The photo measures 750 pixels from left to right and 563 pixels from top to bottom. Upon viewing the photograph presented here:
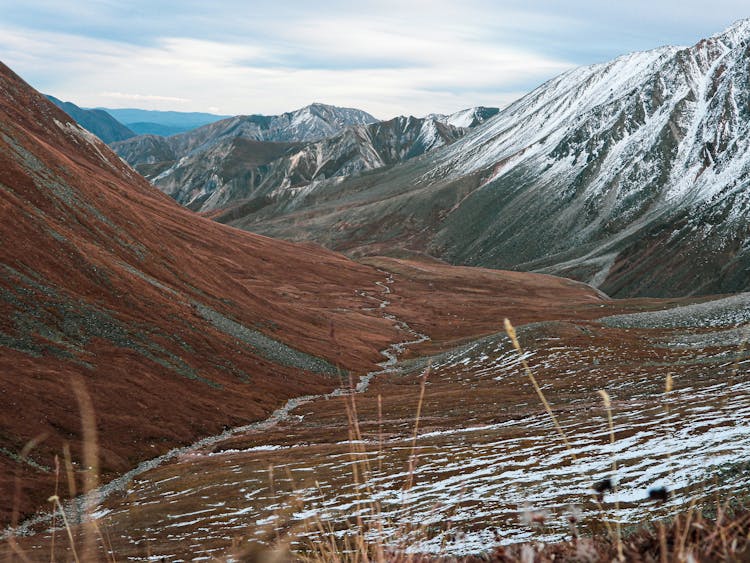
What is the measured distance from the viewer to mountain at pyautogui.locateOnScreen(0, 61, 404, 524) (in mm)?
59188

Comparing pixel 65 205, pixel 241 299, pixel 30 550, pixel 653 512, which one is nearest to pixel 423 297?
pixel 241 299

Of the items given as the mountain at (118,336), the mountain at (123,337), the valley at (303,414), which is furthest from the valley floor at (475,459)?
the mountain at (118,336)

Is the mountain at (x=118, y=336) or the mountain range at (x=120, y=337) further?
the mountain at (x=118, y=336)

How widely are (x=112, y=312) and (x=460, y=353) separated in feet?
164

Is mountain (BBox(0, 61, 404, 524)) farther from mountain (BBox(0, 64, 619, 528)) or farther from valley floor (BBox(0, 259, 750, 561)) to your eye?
valley floor (BBox(0, 259, 750, 561))

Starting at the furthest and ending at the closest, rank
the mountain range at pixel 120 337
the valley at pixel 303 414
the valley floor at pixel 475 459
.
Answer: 1. the mountain range at pixel 120 337
2. the valley floor at pixel 475 459
3. the valley at pixel 303 414

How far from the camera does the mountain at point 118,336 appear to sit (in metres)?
59.2

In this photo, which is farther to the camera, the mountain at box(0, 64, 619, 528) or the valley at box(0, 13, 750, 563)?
the mountain at box(0, 64, 619, 528)

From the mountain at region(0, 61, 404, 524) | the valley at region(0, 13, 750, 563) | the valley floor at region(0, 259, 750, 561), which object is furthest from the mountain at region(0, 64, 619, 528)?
the valley floor at region(0, 259, 750, 561)

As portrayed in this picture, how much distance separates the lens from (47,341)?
70.9m

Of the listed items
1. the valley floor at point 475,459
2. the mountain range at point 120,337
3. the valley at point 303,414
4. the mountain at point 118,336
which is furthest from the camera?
the mountain at point 118,336

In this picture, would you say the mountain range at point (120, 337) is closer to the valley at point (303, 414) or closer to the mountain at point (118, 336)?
the mountain at point (118, 336)

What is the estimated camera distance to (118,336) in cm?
7988

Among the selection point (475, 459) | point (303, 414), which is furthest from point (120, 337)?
point (475, 459)
